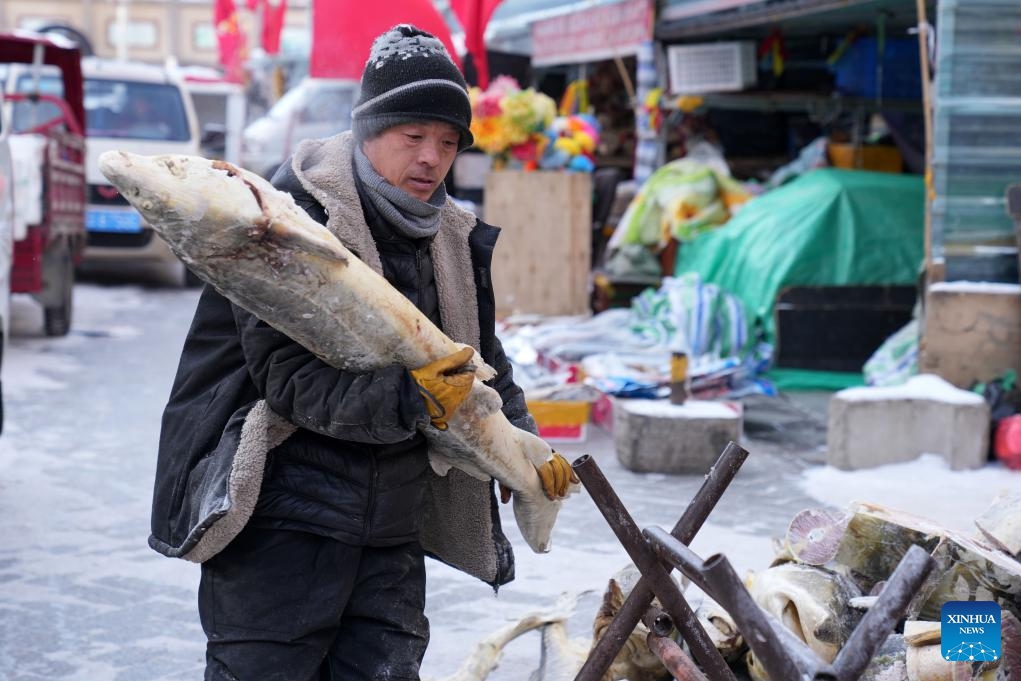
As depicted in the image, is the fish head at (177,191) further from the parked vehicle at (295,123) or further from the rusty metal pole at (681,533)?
the parked vehicle at (295,123)

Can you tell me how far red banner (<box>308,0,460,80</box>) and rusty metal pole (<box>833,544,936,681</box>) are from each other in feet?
22.5

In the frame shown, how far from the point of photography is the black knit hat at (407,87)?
2428 millimetres

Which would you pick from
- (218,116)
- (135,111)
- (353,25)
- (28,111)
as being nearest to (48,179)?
(28,111)

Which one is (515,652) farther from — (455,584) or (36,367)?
(36,367)

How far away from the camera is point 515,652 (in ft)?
13.0

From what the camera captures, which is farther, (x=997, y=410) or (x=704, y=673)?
(x=997, y=410)

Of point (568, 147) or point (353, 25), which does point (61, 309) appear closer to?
point (353, 25)

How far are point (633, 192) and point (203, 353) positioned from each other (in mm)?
10054

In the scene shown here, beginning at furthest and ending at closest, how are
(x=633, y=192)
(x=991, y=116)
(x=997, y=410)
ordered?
(x=633, y=192) → (x=991, y=116) → (x=997, y=410)

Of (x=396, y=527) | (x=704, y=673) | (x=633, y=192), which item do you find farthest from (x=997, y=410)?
(x=633, y=192)

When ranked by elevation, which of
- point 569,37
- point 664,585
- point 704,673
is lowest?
point 704,673

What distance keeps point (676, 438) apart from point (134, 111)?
9.53m

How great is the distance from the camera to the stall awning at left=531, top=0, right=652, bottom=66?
1134cm

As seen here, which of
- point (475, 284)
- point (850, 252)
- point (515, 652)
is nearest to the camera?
point (475, 284)
